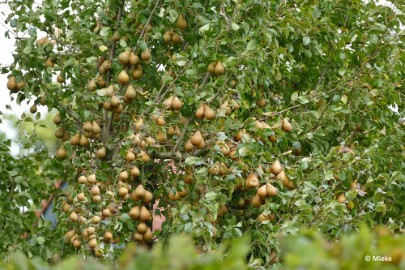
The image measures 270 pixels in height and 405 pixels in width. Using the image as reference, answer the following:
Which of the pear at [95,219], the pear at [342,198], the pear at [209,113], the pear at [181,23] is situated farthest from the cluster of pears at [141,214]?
the pear at [342,198]

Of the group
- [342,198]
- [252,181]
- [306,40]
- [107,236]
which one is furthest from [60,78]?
[342,198]

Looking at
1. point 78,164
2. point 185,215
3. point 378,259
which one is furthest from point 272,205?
point 378,259

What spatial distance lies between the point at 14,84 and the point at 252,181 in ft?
6.78

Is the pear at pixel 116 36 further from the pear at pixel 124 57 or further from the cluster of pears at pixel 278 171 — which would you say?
the cluster of pears at pixel 278 171

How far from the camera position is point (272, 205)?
627 centimetres

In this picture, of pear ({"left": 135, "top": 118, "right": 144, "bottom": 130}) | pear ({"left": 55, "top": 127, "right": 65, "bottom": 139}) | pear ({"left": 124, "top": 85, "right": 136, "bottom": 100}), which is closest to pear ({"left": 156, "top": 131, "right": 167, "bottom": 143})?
pear ({"left": 135, "top": 118, "right": 144, "bottom": 130})

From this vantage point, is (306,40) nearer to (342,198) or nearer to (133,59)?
(342,198)

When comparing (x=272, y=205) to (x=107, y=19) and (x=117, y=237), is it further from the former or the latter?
(x=107, y=19)

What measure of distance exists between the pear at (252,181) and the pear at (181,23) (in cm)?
127

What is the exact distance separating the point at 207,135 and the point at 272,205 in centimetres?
70

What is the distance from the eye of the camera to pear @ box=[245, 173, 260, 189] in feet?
20.2

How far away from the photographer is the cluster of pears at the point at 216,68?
6188mm

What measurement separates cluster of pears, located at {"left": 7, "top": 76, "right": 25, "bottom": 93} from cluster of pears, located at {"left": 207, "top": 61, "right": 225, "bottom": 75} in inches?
62.3

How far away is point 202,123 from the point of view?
21.4 ft
